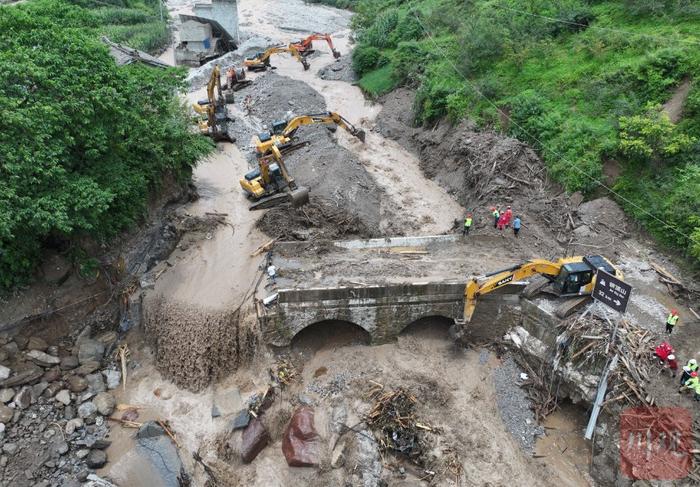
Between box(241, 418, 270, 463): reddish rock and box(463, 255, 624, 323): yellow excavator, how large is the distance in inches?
366

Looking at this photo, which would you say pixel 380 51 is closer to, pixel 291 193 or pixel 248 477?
pixel 291 193

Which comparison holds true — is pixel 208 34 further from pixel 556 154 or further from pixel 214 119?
pixel 556 154

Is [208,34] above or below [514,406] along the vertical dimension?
above

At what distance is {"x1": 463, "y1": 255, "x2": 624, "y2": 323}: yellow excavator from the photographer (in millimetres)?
18859

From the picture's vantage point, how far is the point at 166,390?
65.9ft

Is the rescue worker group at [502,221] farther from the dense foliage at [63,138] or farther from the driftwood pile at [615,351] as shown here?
the dense foliage at [63,138]

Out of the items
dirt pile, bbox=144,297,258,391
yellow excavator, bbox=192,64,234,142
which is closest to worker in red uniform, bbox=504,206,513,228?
dirt pile, bbox=144,297,258,391

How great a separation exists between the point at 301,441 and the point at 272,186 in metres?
14.5

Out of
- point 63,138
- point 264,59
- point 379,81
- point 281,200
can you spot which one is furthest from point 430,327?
point 264,59

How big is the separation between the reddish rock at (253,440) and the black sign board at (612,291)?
13203 millimetres

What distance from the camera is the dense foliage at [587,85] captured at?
23688mm

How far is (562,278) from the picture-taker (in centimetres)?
1892

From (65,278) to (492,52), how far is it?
30401 millimetres

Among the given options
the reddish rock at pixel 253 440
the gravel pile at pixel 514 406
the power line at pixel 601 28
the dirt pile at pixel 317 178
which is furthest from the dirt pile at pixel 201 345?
the power line at pixel 601 28
